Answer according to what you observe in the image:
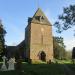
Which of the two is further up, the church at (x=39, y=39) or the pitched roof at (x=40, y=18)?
the pitched roof at (x=40, y=18)

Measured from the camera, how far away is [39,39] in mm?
68000

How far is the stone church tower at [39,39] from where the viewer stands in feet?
220

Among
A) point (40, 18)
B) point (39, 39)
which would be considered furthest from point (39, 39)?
point (40, 18)

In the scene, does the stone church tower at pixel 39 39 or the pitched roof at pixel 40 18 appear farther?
the pitched roof at pixel 40 18

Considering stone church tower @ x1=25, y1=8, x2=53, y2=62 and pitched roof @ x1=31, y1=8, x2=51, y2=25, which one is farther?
pitched roof @ x1=31, y1=8, x2=51, y2=25

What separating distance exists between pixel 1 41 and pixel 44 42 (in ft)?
40.1

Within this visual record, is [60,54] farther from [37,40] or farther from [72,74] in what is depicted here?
[72,74]

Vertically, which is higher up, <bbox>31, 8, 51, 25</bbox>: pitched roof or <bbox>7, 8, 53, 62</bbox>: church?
<bbox>31, 8, 51, 25</bbox>: pitched roof

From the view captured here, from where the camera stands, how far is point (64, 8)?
37156 millimetres

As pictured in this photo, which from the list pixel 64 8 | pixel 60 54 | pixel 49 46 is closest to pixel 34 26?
pixel 49 46

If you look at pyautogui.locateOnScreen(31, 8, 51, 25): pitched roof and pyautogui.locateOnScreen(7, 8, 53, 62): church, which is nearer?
pyautogui.locateOnScreen(7, 8, 53, 62): church

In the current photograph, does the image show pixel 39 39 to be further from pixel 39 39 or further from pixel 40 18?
pixel 40 18

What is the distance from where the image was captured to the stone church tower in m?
67.1

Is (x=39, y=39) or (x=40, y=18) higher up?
(x=40, y=18)
